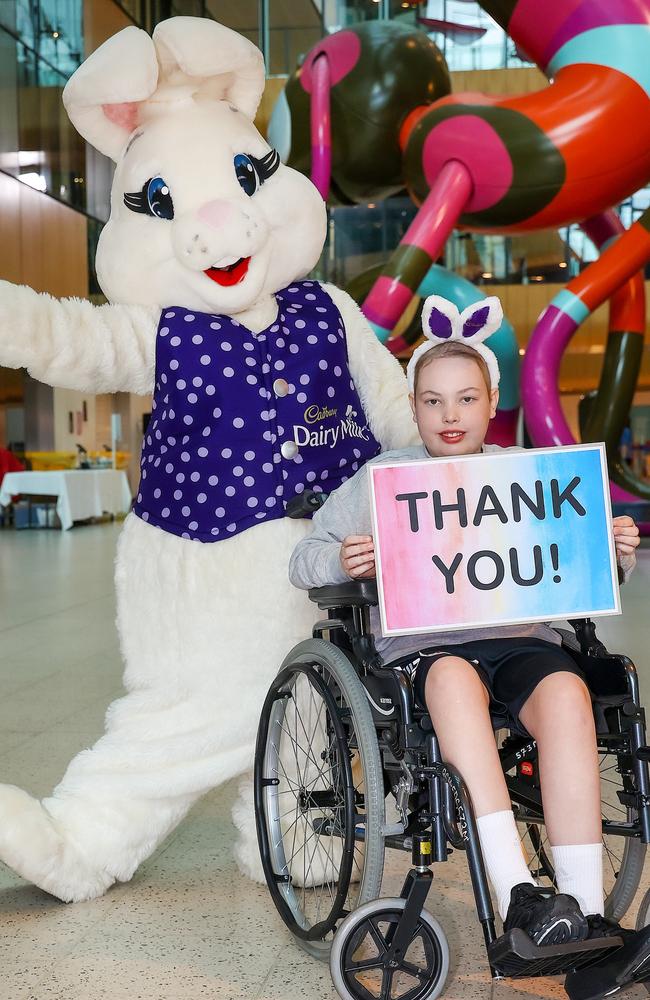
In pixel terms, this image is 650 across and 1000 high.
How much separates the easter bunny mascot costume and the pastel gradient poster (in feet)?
1.55

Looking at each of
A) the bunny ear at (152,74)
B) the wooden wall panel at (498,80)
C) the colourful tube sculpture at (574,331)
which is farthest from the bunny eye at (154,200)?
the wooden wall panel at (498,80)

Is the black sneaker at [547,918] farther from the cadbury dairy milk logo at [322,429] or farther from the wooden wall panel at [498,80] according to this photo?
the wooden wall panel at [498,80]

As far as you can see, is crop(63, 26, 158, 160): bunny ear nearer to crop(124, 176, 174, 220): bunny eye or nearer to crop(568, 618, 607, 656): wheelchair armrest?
crop(124, 176, 174, 220): bunny eye

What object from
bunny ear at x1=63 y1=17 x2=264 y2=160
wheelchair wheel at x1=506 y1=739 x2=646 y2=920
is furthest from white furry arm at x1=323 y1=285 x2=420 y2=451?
wheelchair wheel at x1=506 y1=739 x2=646 y2=920

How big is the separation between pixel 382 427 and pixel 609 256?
4381 millimetres

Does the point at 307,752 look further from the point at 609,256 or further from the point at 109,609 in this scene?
the point at 609,256

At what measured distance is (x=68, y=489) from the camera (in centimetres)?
1095

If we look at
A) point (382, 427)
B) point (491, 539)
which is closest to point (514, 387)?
point (382, 427)

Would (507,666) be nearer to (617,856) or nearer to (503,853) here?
(503,853)

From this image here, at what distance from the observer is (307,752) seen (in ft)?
6.43

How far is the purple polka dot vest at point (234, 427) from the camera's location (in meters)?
1.95

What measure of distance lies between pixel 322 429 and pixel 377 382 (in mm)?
218

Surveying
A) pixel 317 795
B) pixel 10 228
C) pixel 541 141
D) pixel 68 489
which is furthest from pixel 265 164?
pixel 10 228

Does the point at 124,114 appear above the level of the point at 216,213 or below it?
above
